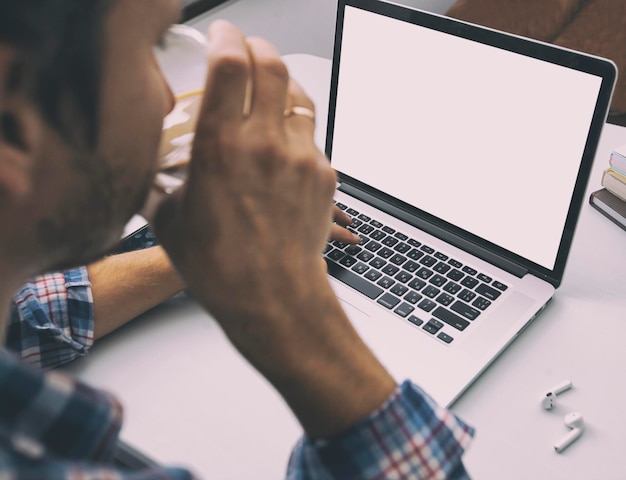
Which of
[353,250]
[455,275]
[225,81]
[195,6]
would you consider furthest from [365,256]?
[195,6]

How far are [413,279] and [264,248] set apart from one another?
39 cm

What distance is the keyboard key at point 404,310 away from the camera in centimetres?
85

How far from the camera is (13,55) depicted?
0.39 m

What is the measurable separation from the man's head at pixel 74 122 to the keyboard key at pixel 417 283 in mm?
453

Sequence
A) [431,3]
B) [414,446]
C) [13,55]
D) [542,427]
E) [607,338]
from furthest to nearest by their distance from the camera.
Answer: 1. [431,3]
2. [607,338]
3. [542,427]
4. [414,446]
5. [13,55]

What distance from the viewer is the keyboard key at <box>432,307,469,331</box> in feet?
2.70

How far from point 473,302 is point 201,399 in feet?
1.16

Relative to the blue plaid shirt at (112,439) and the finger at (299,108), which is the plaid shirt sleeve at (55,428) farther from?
the finger at (299,108)

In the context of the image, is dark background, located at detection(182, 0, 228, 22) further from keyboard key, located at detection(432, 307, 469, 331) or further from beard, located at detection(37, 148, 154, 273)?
beard, located at detection(37, 148, 154, 273)

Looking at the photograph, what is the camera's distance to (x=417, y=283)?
2.90 ft

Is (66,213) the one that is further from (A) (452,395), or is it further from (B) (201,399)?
(A) (452,395)

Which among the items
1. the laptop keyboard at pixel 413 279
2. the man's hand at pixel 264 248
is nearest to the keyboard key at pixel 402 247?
the laptop keyboard at pixel 413 279

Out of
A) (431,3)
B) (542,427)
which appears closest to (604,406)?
(542,427)

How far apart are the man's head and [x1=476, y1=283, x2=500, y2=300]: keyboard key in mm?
503
